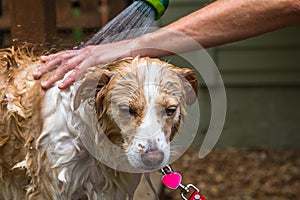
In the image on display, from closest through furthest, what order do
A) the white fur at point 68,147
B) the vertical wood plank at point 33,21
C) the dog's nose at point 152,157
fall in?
the dog's nose at point 152,157, the white fur at point 68,147, the vertical wood plank at point 33,21

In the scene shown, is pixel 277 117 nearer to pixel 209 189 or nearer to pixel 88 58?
pixel 209 189

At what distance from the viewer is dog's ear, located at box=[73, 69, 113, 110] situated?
2553 mm

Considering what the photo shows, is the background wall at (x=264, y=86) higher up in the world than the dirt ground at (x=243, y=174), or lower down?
higher up

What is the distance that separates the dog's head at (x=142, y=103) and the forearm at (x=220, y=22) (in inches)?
4.7

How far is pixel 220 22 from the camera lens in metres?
2.66

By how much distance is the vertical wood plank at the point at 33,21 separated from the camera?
315 cm

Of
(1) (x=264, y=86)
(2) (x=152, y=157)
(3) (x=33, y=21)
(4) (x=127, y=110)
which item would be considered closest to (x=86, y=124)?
(4) (x=127, y=110)

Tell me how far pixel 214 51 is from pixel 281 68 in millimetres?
705

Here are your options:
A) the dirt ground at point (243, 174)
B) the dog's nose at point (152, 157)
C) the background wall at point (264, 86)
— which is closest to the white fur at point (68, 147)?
the dog's nose at point (152, 157)

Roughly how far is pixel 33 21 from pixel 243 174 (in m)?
3.64

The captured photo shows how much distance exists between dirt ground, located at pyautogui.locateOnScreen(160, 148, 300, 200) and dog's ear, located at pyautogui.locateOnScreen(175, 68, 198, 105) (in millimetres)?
3198

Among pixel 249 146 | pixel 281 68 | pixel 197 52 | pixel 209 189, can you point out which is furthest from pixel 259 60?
pixel 197 52

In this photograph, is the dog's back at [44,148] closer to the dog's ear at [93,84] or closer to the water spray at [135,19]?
the dog's ear at [93,84]

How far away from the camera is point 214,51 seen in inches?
273
